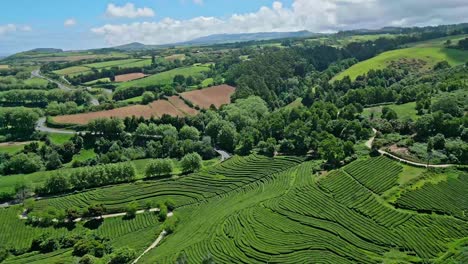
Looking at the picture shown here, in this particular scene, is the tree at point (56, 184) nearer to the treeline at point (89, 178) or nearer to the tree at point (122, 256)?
the treeline at point (89, 178)

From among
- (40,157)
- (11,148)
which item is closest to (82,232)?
(40,157)

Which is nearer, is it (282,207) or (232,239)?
(232,239)

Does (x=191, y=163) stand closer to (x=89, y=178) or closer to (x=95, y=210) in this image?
(x=89, y=178)

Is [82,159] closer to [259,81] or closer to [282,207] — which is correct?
[282,207]

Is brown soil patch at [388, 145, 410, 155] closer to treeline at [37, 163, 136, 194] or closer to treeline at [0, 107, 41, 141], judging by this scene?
treeline at [37, 163, 136, 194]

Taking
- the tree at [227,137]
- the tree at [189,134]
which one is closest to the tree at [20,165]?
the tree at [189,134]

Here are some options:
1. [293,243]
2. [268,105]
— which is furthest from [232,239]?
[268,105]
